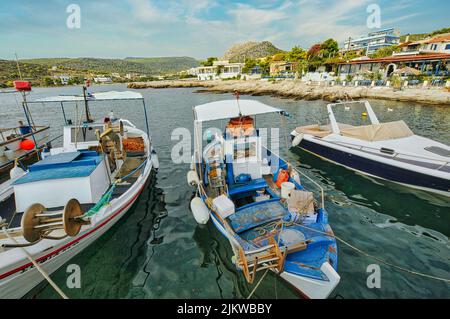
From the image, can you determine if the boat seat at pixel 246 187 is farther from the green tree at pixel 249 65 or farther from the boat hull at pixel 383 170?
the green tree at pixel 249 65

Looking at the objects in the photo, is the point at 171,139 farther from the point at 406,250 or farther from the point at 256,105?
the point at 406,250

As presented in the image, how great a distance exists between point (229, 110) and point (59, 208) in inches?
285

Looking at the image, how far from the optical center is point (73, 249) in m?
6.76

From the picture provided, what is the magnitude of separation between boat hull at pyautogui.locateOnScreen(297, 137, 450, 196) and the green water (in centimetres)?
44

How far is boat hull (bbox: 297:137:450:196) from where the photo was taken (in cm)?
1001

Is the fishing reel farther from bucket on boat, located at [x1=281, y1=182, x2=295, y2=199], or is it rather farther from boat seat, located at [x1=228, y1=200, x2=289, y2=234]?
bucket on boat, located at [x1=281, y1=182, x2=295, y2=199]

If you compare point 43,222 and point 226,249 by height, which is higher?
point 43,222

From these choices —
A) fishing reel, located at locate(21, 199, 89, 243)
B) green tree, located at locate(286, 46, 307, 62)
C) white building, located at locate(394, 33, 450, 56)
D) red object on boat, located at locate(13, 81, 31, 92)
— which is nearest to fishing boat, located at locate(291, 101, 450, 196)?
fishing reel, located at locate(21, 199, 89, 243)

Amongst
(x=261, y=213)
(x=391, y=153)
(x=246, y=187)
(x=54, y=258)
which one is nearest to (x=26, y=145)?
(x=54, y=258)

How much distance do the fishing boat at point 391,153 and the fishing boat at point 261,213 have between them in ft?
13.6

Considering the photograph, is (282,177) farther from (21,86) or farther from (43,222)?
(21,86)

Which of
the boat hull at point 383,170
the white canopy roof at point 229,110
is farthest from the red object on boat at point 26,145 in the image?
the boat hull at point 383,170

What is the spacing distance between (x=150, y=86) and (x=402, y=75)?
97.9m

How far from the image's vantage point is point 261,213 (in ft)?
24.0
